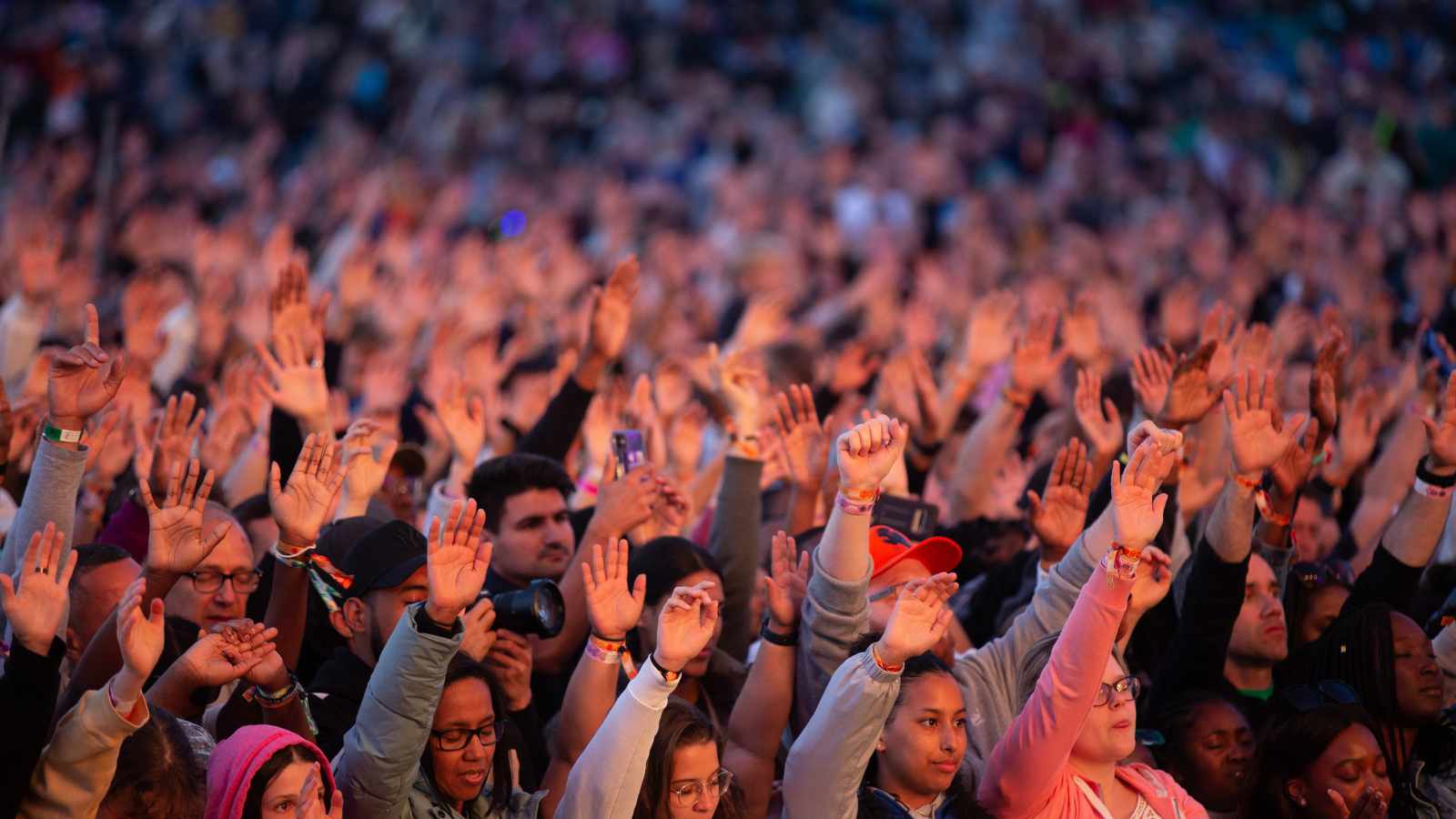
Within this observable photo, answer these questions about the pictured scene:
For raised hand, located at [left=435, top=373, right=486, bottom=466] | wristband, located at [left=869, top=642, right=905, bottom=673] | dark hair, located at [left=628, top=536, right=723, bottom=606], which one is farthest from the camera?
raised hand, located at [left=435, top=373, right=486, bottom=466]

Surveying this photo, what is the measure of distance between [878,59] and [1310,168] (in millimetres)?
3938

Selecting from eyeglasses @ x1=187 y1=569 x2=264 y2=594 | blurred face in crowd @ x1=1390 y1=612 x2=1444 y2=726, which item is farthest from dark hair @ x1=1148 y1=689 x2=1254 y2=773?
eyeglasses @ x1=187 y1=569 x2=264 y2=594

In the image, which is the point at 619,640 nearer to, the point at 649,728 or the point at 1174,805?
the point at 649,728

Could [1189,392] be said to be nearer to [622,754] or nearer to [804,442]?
[804,442]

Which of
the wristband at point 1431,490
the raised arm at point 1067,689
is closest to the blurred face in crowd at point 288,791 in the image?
the raised arm at point 1067,689

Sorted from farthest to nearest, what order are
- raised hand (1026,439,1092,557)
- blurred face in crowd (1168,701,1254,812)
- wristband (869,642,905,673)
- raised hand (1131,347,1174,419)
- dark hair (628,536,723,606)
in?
raised hand (1131,347,1174,419) < raised hand (1026,439,1092,557) < dark hair (628,536,723,606) < blurred face in crowd (1168,701,1254,812) < wristband (869,642,905,673)

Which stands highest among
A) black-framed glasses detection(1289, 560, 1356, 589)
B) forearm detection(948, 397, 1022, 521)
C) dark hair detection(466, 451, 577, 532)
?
dark hair detection(466, 451, 577, 532)

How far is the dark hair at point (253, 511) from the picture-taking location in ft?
14.0


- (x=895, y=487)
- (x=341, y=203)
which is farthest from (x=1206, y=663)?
(x=341, y=203)

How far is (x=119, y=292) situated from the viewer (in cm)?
726

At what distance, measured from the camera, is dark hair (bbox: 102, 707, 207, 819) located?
2793 mm

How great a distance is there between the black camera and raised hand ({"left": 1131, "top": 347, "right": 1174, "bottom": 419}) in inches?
79.5

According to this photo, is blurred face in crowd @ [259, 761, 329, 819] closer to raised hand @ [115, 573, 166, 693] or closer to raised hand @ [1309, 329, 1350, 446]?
raised hand @ [115, 573, 166, 693]

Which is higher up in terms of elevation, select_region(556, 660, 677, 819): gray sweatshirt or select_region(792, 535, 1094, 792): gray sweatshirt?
select_region(556, 660, 677, 819): gray sweatshirt
